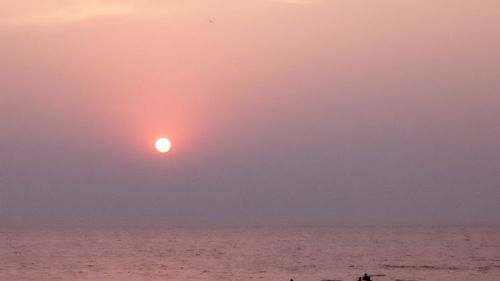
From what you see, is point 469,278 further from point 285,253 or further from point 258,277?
point 285,253

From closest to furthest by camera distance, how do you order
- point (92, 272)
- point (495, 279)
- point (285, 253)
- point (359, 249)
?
point (495, 279), point (92, 272), point (285, 253), point (359, 249)

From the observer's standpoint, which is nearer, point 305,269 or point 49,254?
point 305,269

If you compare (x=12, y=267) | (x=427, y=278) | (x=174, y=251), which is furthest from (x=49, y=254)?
(x=427, y=278)

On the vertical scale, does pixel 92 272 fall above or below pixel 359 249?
below

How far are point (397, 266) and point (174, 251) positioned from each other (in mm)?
48044

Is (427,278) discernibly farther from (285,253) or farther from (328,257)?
(285,253)

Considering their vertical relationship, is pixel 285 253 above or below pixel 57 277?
above

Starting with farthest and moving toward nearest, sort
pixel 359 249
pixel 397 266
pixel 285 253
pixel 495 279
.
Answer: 1. pixel 359 249
2. pixel 285 253
3. pixel 397 266
4. pixel 495 279

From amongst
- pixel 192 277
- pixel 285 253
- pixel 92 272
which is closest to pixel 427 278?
pixel 192 277

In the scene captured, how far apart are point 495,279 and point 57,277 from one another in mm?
43454

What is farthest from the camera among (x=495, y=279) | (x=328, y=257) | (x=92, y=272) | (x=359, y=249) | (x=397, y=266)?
(x=359, y=249)

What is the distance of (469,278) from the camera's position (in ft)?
285

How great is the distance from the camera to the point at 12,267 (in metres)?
103

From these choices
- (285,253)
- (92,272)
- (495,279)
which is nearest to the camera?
(495,279)
